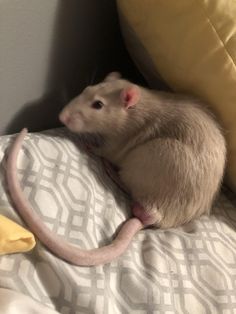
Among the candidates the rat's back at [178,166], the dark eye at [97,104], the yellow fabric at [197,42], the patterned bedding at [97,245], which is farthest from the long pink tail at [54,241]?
the yellow fabric at [197,42]

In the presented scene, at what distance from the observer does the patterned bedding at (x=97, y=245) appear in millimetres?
760

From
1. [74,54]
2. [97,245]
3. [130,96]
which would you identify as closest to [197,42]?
[130,96]

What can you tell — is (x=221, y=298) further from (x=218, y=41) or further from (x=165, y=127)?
(x=218, y=41)

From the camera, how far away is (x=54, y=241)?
0.79 m

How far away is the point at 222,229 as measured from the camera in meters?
1.05

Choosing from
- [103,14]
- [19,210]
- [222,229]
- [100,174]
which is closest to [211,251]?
[222,229]

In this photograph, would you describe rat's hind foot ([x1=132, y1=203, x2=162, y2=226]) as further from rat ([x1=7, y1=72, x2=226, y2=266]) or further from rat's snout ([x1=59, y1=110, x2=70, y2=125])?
rat's snout ([x1=59, y1=110, x2=70, y2=125])

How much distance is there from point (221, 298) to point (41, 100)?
554 mm

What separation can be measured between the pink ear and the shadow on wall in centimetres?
15

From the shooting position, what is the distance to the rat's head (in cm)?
108

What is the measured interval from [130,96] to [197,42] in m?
0.18

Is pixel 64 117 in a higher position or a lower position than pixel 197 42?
lower

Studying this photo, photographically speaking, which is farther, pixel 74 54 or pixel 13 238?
pixel 74 54

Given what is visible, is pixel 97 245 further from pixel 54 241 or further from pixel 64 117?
pixel 64 117
